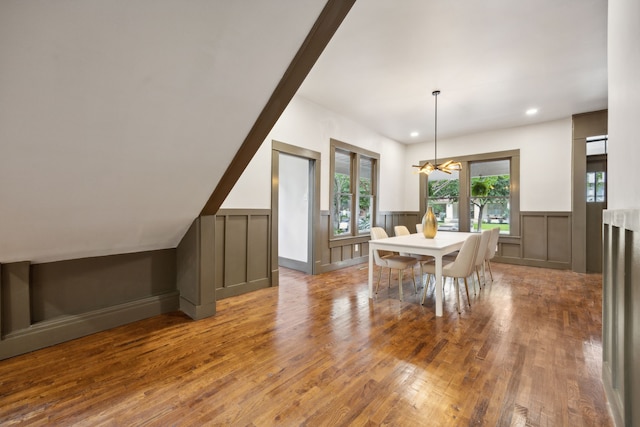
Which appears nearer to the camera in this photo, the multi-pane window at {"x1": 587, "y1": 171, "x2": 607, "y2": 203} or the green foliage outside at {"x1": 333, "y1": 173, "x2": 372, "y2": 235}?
the multi-pane window at {"x1": 587, "y1": 171, "x2": 607, "y2": 203}

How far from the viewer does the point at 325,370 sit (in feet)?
6.31

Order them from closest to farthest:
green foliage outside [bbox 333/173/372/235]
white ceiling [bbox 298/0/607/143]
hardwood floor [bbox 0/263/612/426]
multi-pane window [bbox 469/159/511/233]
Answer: hardwood floor [bbox 0/263/612/426] < white ceiling [bbox 298/0/607/143] < green foliage outside [bbox 333/173/372/235] < multi-pane window [bbox 469/159/511/233]

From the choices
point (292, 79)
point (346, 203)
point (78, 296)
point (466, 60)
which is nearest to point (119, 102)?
point (292, 79)

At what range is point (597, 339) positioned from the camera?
7.80 feet

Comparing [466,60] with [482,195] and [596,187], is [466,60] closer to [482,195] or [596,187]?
[482,195]

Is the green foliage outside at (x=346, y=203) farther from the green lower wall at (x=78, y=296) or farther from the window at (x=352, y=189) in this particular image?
the green lower wall at (x=78, y=296)

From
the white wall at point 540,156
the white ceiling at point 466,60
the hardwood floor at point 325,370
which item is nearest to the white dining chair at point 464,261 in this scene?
the hardwood floor at point 325,370

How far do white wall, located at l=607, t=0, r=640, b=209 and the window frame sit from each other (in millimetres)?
3729

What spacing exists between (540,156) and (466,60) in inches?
140

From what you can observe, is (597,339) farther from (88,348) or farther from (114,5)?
(88,348)

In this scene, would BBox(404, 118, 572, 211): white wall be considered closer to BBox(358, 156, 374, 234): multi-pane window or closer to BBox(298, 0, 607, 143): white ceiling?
BBox(298, 0, 607, 143): white ceiling

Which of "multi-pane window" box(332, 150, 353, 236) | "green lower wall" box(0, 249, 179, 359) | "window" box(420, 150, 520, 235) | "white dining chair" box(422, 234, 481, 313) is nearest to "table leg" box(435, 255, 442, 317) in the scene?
"white dining chair" box(422, 234, 481, 313)

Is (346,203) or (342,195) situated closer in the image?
(342,195)

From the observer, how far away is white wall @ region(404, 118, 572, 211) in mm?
5203
